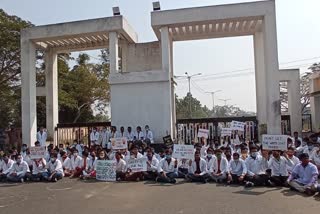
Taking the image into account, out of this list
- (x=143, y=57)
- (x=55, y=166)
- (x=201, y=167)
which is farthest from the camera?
(x=143, y=57)

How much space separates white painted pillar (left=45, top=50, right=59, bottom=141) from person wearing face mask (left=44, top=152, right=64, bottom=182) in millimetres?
7533

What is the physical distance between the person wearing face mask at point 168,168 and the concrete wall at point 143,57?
24.4 feet

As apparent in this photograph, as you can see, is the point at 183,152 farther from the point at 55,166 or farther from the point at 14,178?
the point at 14,178

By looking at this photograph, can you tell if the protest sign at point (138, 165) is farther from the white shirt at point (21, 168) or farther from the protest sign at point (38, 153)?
the white shirt at point (21, 168)

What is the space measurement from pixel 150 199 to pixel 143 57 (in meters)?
11.1

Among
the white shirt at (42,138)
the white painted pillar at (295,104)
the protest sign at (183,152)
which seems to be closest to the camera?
the protest sign at (183,152)

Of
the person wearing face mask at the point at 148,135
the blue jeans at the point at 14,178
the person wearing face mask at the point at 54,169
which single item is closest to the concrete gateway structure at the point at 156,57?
the person wearing face mask at the point at 148,135

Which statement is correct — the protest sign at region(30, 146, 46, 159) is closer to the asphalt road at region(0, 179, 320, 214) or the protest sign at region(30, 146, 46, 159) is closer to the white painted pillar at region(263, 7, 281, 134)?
the asphalt road at region(0, 179, 320, 214)

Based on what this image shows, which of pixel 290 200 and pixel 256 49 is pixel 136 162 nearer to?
pixel 290 200

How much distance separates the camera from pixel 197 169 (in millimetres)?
11281

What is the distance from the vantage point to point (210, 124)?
18.0 meters

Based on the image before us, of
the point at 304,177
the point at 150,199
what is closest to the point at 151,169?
the point at 150,199

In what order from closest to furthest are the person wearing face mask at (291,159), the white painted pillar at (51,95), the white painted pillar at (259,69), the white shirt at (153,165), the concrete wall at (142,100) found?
the person wearing face mask at (291,159)
the white shirt at (153,165)
the concrete wall at (142,100)
the white painted pillar at (259,69)
the white painted pillar at (51,95)

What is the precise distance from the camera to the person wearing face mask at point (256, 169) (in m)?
10.1
